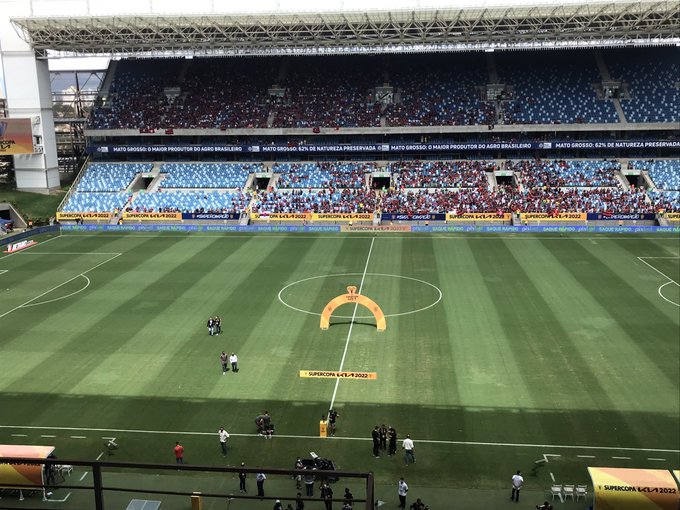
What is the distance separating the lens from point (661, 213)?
2265 inches

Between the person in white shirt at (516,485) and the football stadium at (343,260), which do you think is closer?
the person in white shirt at (516,485)

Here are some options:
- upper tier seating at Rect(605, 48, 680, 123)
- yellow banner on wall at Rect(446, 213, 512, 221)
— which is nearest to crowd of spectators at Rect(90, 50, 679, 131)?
upper tier seating at Rect(605, 48, 680, 123)

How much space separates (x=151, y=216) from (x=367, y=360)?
4133 centimetres

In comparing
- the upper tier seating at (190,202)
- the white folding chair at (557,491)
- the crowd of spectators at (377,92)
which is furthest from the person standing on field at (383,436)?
the crowd of spectators at (377,92)

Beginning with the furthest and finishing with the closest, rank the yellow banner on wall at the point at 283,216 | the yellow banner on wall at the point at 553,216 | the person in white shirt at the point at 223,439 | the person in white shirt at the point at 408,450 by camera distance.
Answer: the yellow banner on wall at the point at 283,216
the yellow banner on wall at the point at 553,216
the person in white shirt at the point at 223,439
the person in white shirt at the point at 408,450

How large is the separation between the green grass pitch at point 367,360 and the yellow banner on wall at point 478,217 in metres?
12.6

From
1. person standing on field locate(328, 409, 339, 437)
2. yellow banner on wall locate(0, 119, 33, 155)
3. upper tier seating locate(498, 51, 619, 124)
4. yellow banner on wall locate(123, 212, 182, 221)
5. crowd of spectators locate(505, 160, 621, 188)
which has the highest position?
upper tier seating locate(498, 51, 619, 124)

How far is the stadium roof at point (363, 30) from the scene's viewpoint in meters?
59.2

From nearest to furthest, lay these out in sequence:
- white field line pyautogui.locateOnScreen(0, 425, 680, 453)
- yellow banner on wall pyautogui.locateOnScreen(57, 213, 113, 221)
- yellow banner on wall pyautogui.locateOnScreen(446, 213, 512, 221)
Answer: white field line pyautogui.locateOnScreen(0, 425, 680, 453) → yellow banner on wall pyautogui.locateOnScreen(446, 213, 512, 221) → yellow banner on wall pyautogui.locateOnScreen(57, 213, 113, 221)

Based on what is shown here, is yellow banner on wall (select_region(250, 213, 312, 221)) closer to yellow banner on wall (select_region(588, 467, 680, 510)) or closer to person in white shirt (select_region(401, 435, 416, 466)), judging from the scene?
person in white shirt (select_region(401, 435, 416, 466))

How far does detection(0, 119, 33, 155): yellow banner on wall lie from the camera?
213ft

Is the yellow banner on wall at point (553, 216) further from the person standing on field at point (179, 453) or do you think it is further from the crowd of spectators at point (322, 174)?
the person standing on field at point (179, 453)

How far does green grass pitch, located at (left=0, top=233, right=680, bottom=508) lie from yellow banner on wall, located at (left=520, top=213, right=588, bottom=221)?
11.6m

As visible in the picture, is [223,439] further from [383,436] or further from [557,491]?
[557,491]
